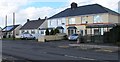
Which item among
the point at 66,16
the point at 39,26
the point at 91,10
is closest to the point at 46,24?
the point at 39,26

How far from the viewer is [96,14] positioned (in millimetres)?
58688

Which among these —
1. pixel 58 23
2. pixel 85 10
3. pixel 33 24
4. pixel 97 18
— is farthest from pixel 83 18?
pixel 33 24

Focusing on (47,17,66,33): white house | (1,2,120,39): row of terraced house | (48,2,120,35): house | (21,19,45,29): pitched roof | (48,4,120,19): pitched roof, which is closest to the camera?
(1,2,120,39): row of terraced house

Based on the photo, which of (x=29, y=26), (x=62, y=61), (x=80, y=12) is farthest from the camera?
(x=29, y=26)

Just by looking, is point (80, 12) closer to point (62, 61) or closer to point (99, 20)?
point (99, 20)

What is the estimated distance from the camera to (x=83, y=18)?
6222cm

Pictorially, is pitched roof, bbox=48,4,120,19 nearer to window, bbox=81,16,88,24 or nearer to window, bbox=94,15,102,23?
window, bbox=81,16,88,24

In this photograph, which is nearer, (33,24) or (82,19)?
(82,19)

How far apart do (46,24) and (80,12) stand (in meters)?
18.5

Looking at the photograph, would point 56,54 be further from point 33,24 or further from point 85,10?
point 33,24

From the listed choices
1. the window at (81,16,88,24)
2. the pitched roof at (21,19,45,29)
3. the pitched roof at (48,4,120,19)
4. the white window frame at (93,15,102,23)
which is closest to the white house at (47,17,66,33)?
the pitched roof at (48,4,120,19)

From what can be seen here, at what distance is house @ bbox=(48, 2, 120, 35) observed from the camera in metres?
57.3

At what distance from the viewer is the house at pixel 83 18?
57.3 metres

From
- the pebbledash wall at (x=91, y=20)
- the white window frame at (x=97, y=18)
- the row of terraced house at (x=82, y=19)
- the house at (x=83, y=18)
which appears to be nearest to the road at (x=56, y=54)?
the row of terraced house at (x=82, y=19)
